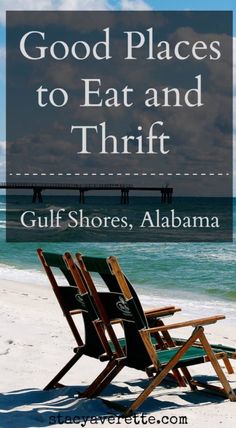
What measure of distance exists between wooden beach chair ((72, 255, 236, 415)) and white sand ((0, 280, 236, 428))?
210 millimetres

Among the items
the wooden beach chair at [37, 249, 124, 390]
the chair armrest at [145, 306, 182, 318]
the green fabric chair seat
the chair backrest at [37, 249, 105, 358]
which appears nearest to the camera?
the green fabric chair seat

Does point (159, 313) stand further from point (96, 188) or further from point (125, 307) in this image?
point (96, 188)

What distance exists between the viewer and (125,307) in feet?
17.0

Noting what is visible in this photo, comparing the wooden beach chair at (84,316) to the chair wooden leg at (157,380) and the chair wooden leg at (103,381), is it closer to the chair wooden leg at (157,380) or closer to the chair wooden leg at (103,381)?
the chair wooden leg at (103,381)

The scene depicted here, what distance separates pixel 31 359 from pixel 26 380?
0.71 m

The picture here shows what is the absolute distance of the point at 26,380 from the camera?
19.9 feet

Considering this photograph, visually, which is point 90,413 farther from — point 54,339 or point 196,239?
point 196,239

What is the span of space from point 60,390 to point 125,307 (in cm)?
101

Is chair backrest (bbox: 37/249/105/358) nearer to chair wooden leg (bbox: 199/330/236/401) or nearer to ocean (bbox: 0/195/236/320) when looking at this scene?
chair wooden leg (bbox: 199/330/236/401)

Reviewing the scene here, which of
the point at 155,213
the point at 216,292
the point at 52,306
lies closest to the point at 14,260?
the point at 216,292

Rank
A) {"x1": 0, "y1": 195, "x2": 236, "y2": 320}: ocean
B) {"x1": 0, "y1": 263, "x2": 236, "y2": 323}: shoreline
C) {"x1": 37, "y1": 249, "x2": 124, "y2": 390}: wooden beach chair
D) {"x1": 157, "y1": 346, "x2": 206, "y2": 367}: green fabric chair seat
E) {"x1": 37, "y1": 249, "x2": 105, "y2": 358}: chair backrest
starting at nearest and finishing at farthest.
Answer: {"x1": 157, "y1": 346, "x2": 206, "y2": 367}: green fabric chair seat → {"x1": 37, "y1": 249, "x2": 124, "y2": 390}: wooden beach chair → {"x1": 37, "y1": 249, "x2": 105, "y2": 358}: chair backrest → {"x1": 0, "y1": 263, "x2": 236, "y2": 323}: shoreline → {"x1": 0, "y1": 195, "x2": 236, "y2": 320}: ocean

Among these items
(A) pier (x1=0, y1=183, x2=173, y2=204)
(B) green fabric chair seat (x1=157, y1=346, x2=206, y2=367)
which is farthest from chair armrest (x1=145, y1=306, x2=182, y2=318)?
(A) pier (x1=0, y1=183, x2=173, y2=204)

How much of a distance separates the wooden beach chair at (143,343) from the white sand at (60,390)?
0.21m

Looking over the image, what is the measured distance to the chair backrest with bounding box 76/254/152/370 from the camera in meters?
5.07
